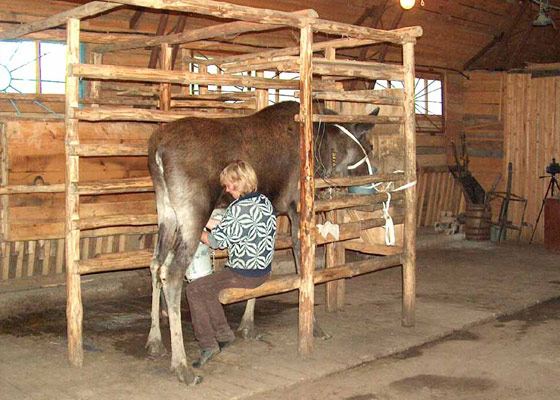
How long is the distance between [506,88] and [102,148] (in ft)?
34.3

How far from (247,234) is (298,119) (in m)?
1.20

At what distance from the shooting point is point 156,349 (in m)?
6.59

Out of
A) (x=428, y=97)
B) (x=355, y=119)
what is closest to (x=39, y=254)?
(x=355, y=119)

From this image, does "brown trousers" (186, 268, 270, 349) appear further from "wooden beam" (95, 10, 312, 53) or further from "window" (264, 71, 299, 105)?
"window" (264, 71, 299, 105)

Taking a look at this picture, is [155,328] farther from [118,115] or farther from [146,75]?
[146,75]

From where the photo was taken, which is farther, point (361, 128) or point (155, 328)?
point (361, 128)

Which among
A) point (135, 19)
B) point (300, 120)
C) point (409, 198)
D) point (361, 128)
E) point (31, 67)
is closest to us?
point (300, 120)

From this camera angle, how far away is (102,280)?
937 centimetres

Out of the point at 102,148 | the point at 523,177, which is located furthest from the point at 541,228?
the point at 102,148

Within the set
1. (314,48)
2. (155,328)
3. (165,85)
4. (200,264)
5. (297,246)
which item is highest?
(314,48)

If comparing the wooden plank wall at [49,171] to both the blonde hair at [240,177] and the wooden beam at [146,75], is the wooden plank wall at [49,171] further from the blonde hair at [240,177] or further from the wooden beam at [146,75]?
the blonde hair at [240,177]

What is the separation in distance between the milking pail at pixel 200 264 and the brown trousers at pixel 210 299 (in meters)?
0.83

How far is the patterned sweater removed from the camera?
19.7 feet

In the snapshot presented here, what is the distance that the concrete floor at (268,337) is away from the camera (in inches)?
226
